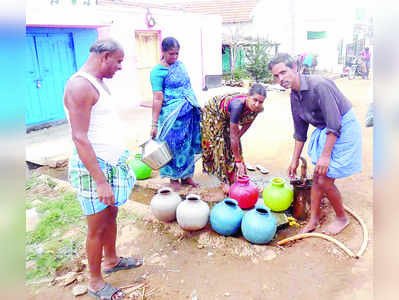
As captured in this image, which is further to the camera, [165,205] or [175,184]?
[175,184]

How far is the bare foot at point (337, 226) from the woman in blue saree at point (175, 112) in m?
1.64

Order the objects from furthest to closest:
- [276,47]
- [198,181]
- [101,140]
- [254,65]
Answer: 1. [276,47]
2. [254,65]
3. [198,181]
4. [101,140]

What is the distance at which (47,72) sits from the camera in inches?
281

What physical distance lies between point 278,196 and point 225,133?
0.88 metres

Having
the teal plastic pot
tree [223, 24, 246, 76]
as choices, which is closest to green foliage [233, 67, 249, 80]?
tree [223, 24, 246, 76]

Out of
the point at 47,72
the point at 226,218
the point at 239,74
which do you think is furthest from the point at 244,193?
the point at 239,74

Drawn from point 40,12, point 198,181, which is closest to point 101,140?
point 198,181

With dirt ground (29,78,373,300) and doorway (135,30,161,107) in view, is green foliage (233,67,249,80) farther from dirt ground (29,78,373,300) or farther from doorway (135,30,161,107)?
dirt ground (29,78,373,300)

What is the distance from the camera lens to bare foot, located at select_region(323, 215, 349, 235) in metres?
2.86

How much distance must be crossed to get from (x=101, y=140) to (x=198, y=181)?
2.33m

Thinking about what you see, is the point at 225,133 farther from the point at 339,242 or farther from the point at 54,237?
the point at 54,237
